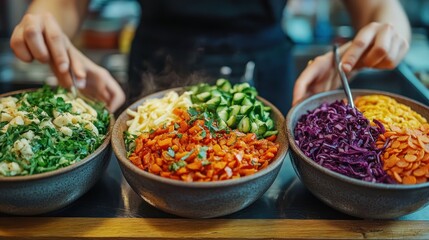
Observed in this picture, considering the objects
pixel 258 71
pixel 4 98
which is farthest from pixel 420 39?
pixel 4 98

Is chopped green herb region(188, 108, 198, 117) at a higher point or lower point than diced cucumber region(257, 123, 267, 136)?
higher

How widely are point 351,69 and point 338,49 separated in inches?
4.9

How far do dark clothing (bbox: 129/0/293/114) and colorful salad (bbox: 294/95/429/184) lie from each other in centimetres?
87

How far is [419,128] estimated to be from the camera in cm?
160

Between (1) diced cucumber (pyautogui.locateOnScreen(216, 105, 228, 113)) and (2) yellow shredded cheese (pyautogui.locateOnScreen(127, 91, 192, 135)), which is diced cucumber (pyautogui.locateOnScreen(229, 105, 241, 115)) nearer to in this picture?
(1) diced cucumber (pyautogui.locateOnScreen(216, 105, 228, 113))

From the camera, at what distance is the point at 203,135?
1.49 m

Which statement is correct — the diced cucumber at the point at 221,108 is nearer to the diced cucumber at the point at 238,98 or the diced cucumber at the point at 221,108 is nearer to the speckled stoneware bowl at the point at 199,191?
the diced cucumber at the point at 238,98

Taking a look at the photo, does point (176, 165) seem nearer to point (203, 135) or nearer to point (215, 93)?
point (203, 135)

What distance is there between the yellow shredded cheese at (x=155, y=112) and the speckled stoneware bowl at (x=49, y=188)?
197 mm

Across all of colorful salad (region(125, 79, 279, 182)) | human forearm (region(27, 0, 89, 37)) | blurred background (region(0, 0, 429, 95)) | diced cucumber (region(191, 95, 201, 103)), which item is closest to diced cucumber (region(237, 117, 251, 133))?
colorful salad (region(125, 79, 279, 182))

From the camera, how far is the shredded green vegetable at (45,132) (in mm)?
1415

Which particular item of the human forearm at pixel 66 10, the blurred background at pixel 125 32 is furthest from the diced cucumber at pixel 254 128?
the blurred background at pixel 125 32

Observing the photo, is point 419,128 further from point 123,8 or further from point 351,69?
point 123,8

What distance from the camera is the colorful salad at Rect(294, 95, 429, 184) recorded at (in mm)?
1415
